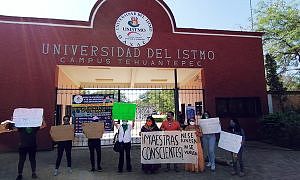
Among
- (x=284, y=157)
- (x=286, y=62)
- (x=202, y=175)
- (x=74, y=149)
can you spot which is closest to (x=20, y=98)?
(x=74, y=149)

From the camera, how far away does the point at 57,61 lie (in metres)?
11.4

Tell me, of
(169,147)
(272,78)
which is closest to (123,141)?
Answer: (169,147)

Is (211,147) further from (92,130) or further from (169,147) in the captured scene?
(92,130)

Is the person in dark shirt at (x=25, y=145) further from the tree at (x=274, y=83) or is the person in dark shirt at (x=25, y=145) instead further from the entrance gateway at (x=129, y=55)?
the tree at (x=274, y=83)

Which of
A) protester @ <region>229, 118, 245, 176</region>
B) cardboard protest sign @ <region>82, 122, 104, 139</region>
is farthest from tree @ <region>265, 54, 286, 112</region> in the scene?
cardboard protest sign @ <region>82, 122, 104, 139</region>

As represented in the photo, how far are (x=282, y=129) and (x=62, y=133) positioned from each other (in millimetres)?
8895

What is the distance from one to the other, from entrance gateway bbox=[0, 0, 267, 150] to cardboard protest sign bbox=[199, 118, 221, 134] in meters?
4.06

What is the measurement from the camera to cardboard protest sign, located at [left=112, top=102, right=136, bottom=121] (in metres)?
7.89

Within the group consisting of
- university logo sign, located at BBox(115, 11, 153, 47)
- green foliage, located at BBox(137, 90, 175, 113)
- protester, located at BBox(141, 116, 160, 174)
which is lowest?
protester, located at BBox(141, 116, 160, 174)

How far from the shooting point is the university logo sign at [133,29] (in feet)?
Answer: 39.7

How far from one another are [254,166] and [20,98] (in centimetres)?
903

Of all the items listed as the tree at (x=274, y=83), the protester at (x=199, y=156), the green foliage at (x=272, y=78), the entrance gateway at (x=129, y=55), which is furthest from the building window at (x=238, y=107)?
the protester at (x=199, y=156)

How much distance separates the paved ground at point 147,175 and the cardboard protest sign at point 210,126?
44.4 inches

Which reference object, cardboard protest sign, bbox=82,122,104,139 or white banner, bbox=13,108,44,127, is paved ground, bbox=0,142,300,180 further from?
white banner, bbox=13,108,44,127
